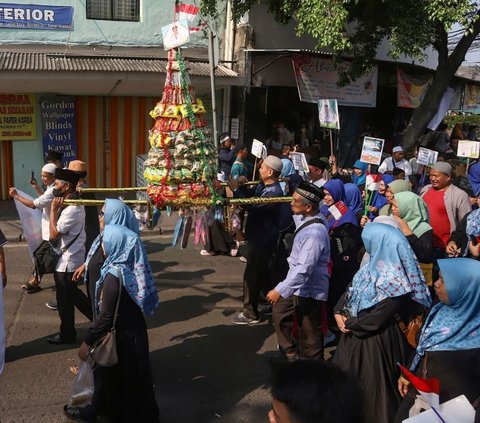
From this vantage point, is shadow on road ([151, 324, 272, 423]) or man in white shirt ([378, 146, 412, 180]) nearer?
shadow on road ([151, 324, 272, 423])

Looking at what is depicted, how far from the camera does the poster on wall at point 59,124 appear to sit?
11109 mm

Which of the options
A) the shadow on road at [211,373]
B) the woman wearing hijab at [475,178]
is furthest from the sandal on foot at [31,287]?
the woman wearing hijab at [475,178]

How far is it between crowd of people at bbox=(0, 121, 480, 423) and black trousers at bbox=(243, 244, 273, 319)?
0.01 m

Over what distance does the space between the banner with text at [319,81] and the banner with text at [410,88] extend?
874mm

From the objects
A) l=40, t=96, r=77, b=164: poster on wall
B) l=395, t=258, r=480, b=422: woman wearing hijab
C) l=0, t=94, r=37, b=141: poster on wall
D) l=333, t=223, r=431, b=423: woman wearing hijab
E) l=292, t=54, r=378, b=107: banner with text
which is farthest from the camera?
l=292, t=54, r=378, b=107: banner with text

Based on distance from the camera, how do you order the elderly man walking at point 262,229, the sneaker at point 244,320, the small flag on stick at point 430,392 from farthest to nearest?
the sneaker at point 244,320
the elderly man walking at point 262,229
the small flag on stick at point 430,392

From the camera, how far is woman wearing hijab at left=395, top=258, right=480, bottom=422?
2869 mm

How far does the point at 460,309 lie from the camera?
2.94 meters

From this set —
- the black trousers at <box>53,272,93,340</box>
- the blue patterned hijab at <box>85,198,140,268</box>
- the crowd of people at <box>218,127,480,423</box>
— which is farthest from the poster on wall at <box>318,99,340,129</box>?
the blue patterned hijab at <box>85,198,140,268</box>

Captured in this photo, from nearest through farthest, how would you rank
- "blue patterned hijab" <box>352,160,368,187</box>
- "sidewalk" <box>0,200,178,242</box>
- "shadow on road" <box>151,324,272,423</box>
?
1. "shadow on road" <box>151,324,272,423</box>
2. "blue patterned hijab" <box>352,160,368,187</box>
3. "sidewalk" <box>0,200,178,242</box>

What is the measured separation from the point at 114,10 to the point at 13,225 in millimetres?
4939

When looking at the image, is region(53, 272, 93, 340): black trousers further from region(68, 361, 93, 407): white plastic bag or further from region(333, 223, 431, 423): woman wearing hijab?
region(333, 223, 431, 423): woman wearing hijab

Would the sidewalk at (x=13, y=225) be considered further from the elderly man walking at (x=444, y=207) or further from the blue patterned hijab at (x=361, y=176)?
the elderly man walking at (x=444, y=207)

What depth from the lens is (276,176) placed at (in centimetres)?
561
